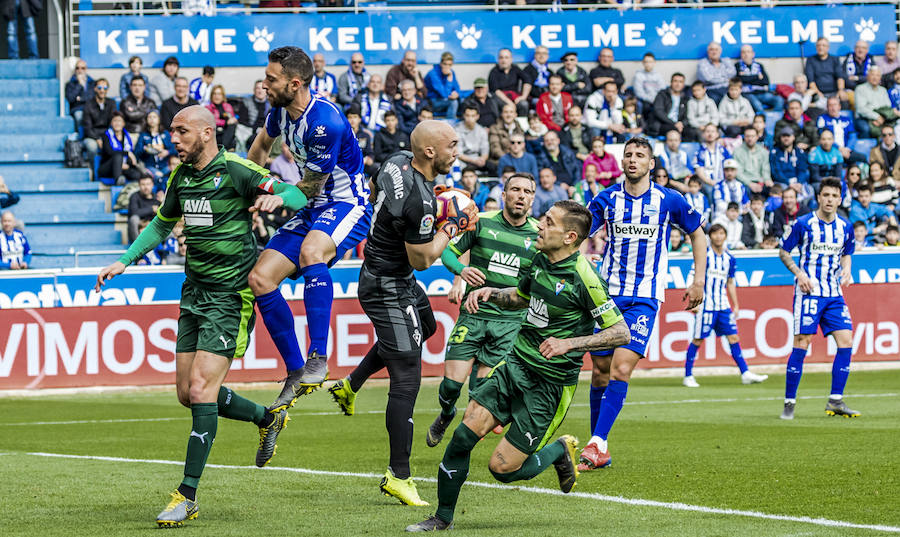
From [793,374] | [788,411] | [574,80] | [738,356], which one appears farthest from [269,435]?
[574,80]

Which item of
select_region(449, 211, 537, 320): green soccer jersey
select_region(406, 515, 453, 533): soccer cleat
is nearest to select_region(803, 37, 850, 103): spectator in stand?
select_region(449, 211, 537, 320): green soccer jersey

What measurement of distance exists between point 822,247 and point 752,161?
9446 millimetres

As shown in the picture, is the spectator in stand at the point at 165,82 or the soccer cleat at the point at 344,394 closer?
the soccer cleat at the point at 344,394

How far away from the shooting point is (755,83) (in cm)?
2517

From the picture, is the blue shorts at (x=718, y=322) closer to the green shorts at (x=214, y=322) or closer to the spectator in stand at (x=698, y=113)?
the spectator in stand at (x=698, y=113)

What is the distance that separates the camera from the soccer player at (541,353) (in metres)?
7.41

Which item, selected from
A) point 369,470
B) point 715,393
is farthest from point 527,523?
point 715,393

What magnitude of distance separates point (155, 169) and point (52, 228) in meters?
2.11

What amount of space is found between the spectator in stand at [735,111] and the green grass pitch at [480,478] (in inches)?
384

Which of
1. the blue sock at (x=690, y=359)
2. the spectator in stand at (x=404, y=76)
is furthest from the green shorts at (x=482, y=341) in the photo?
the spectator in stand at (x=404, y=76)

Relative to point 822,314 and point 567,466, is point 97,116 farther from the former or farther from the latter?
point 567,466

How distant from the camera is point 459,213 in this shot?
7.86 m

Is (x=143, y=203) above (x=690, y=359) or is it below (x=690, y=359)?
above

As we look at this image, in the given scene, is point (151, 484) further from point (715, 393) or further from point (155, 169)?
point (155, 169)
